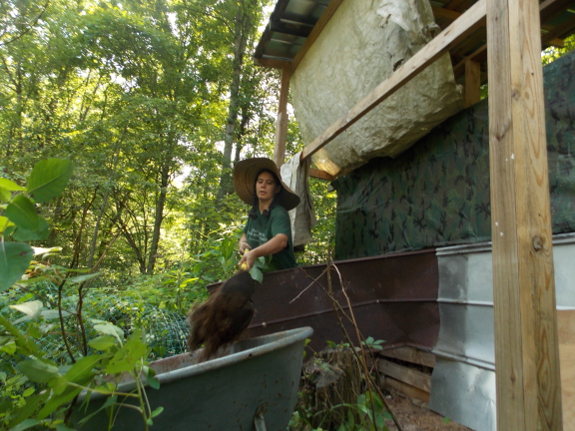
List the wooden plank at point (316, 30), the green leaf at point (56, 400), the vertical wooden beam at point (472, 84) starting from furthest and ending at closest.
Answer: the wooden plank at point (316, 30)
the vertical wooden beam at point (472, 84)
the green leaf at point (56, 400)

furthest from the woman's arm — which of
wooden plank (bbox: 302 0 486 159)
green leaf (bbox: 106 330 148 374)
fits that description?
green leaf (bbox: 106 330 148 374)

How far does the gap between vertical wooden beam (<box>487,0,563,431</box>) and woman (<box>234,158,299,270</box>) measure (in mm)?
1804

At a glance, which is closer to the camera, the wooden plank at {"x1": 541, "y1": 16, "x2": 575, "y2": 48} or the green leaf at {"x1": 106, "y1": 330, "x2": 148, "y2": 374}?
the green leaf at {"x1": 106, "y1": 330, "x2": 148, "y2": 374}

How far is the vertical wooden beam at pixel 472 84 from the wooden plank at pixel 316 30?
1.48 metres

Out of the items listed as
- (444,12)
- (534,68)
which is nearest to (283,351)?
(534,68)

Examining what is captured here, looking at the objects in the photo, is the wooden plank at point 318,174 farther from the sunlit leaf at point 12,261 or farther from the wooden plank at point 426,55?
the sunlit leaf at point 12,261

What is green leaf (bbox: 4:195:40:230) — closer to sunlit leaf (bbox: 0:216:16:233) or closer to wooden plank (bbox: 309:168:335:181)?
sunlit leaf (bbox: 0:216:16:233)

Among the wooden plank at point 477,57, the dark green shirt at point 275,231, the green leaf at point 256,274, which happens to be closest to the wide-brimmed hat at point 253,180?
the dark green shirt at point 275,231

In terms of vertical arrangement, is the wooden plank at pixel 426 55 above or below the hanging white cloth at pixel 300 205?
above

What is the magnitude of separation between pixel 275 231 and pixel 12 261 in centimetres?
249

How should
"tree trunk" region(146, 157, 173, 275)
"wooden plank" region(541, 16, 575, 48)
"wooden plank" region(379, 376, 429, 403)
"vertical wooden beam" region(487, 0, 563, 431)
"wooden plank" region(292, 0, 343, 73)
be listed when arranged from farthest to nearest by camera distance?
"tree trunk" region(146, 157, 173, 275) → "wooden plank" region(292, 0, 343, 73) → "wooden plank" region(541, 16, 575, 48) → "wooden plank" region(379, 376, 429, 403) → "vertical wooden beam" region(487, 0, 563, 431)

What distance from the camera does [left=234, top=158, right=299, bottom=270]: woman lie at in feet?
10.2

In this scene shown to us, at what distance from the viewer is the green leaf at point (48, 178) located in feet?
2.59

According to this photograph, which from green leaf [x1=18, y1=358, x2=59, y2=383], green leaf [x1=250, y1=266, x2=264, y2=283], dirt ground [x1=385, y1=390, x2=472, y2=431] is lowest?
dirt ground [x1=385, y1=390, x2=472, y2=431]
